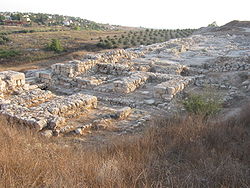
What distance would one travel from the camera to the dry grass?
288 centimetres

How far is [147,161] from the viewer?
12.2ft

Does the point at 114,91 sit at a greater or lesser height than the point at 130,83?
lesser

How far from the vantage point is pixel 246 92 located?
33.2 feet

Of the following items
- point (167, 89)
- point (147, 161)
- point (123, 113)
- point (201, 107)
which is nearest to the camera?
point (147, 161)

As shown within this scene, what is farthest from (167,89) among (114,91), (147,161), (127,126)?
(147,161)

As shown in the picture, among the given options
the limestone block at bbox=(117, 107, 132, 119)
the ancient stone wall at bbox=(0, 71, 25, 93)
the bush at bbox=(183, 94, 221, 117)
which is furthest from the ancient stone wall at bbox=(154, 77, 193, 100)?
the ancient stone wall at bbox=(0, 71, 25, 93)

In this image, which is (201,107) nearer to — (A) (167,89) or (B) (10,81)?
(A) (167,89)

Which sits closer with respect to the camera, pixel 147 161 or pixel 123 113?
pixel 147 161

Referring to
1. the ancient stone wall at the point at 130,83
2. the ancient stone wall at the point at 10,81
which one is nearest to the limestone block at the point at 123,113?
the ancient stone wall at the point at 130,83

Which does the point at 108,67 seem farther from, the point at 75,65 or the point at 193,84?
the point at 193,84

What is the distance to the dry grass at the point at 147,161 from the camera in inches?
113

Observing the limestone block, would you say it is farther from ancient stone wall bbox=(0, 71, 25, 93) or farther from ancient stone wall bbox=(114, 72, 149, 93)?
ancient stone wall bbox=(0, 71, 25, 93)

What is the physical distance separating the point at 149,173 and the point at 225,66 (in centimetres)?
1211

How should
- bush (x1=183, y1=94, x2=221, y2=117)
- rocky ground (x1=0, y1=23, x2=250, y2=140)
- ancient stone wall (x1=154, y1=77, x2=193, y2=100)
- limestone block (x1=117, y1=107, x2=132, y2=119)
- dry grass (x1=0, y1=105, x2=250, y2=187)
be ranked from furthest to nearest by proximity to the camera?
1. ancient stone wall (x1=154, y1=77, x2=193, y2=100)
2. limestone block (x1=117, y1=107, x2=132, y2=119)
3. rocky ground (x1=0, y1=23, x2=250, y2=140)
4. bush (x1=183, y1=94, x2=221, y2=117)
5. dry grass (x1=0, y1=105, x2=250, y2=187)
